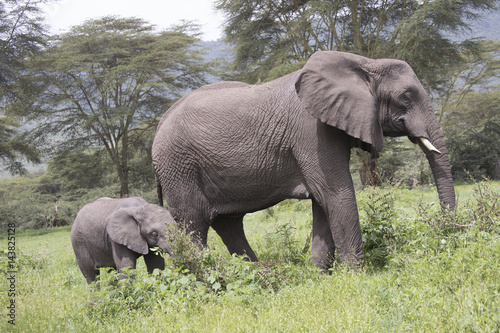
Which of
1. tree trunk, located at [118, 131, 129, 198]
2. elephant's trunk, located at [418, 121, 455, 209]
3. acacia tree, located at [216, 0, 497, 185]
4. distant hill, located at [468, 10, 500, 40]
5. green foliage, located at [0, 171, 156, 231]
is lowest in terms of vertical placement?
green foliage, located at [0, 171, 156, 231]

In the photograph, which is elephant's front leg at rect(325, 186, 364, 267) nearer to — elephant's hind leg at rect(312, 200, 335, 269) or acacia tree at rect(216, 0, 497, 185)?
elephant's hind leg at rect(312, 200, 335, 269)

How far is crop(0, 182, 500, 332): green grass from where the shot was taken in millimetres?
3242

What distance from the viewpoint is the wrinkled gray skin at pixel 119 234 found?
5312 millimetres

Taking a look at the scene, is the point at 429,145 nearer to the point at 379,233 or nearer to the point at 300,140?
the point at 300,140

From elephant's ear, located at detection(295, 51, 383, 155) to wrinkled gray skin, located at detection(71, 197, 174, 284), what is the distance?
2.07 m

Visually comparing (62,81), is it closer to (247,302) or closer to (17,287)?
(17,287)

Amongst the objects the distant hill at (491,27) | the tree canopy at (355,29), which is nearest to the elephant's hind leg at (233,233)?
the tree canopy at (355,29)

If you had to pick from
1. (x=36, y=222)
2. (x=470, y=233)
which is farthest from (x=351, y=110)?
(x=36, y=222)

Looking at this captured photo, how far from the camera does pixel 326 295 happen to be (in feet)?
12.4

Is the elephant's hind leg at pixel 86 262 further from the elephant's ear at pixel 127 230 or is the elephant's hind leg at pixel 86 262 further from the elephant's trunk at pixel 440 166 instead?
the elephant's trunk at pixel 440 166

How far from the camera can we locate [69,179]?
26.2 meters

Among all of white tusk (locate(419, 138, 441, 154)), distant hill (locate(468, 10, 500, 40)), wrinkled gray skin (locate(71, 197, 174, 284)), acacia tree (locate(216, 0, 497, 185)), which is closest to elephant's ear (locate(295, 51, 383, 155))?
white tusk (locate(419, 138, 441, 154))

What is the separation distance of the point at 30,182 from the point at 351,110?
42096mm

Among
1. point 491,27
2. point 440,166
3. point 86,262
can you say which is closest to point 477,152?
point 440,166
